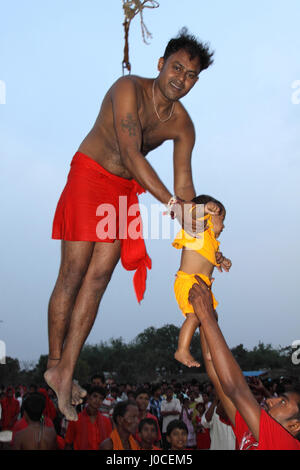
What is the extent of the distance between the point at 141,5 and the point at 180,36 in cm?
46

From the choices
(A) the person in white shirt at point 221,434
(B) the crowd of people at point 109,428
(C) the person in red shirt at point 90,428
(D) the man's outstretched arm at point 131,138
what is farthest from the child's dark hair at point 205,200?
(A) the person in white shirt at point 221,434

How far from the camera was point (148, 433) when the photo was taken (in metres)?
4.94

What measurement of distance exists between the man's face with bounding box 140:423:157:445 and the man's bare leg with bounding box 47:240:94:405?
5.36 feet

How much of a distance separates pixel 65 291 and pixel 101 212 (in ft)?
1.81

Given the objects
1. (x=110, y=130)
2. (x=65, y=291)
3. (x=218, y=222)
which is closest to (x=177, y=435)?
(x=65, y=291)

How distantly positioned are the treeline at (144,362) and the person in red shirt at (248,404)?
1968 centimetres

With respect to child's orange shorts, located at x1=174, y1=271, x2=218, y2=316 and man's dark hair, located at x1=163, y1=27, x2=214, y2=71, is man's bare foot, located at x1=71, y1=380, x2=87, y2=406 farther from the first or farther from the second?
man's dark hair, located at x1=163, y1=27, x2=214, y2=71

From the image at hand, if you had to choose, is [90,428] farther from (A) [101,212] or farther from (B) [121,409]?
(A) [101,212]

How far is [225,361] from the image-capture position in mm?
2576

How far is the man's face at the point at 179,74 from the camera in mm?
3311

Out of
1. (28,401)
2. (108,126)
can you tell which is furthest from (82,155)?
(28,401)

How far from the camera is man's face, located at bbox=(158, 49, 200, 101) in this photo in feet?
10.9

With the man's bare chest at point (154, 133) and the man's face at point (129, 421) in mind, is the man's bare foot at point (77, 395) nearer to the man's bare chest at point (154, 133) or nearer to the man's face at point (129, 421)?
the man's face at point (129, 421)
